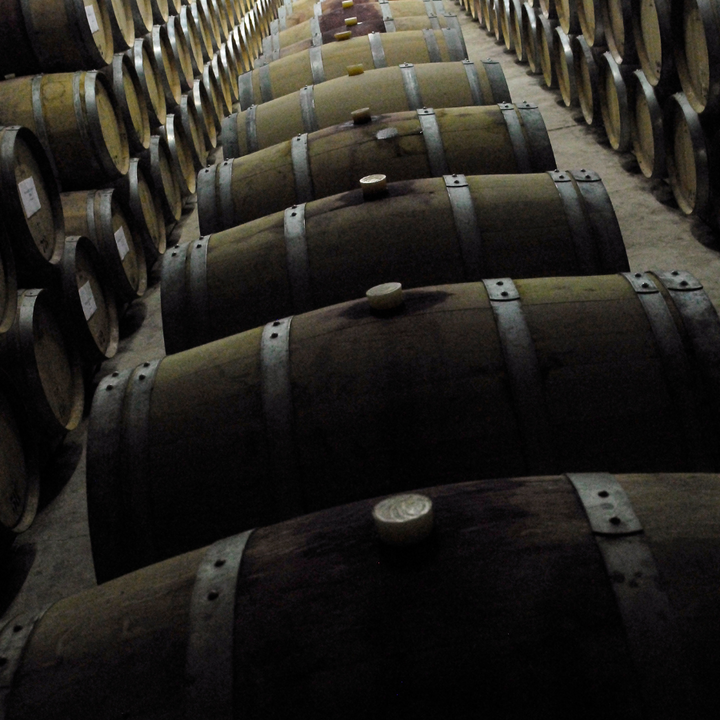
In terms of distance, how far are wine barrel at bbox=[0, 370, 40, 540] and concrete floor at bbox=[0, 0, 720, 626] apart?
19 cm

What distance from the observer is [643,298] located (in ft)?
7.39

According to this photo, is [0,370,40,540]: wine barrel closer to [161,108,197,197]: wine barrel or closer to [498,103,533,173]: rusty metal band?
[498,103,533,173]: rusty metal band

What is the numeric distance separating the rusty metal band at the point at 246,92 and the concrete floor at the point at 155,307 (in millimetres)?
1500

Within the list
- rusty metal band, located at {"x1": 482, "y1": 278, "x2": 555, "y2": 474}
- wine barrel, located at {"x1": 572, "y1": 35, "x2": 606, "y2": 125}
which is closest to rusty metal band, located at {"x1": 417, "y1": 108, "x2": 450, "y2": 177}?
rusty metal band, located at {"x1": 482, "y1": 278, "x2": 555, "y2": 474}

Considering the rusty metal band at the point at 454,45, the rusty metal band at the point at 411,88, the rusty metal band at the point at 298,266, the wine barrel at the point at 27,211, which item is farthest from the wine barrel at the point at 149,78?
the rusty metal band at the point at 298,266

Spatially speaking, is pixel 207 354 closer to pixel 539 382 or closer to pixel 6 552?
pixel 539 382

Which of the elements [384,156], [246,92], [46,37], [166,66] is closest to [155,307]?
[246,92]

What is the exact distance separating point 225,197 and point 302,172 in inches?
17.1

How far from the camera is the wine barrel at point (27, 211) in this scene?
146 inches

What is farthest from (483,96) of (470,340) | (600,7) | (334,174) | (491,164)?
(470,340)

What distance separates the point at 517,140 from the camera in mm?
3676

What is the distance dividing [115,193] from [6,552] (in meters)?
2.67

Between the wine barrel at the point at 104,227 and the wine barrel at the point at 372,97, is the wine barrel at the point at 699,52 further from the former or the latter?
the wine barrel at the point at 104,227

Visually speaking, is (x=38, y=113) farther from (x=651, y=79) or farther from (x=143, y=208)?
(x=651, y=79)
